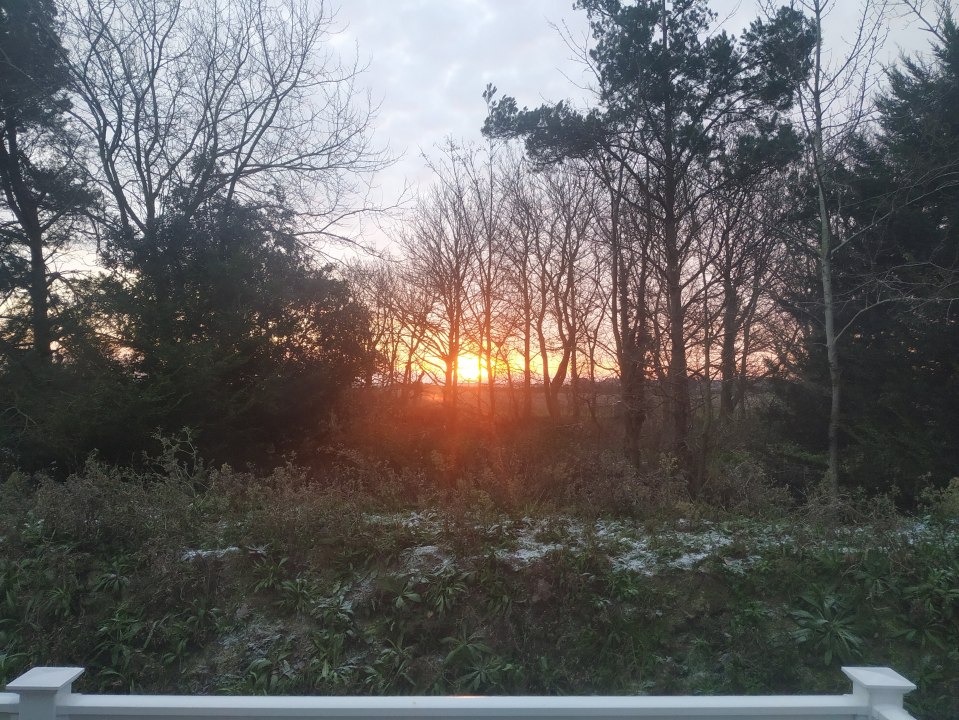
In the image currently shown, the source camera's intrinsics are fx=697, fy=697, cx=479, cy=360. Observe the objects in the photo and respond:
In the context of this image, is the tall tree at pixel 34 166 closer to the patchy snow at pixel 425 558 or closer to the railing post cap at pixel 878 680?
the patchy snow at pixel 425 558

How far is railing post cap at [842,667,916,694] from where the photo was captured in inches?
91.4

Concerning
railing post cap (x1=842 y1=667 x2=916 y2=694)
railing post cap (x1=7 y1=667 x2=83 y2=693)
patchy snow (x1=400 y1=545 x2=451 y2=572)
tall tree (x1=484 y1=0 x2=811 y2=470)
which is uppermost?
tall tree (x1=484 y1=0 x2=811 y2=470)

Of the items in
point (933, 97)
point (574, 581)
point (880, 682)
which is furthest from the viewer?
point (933, 97)

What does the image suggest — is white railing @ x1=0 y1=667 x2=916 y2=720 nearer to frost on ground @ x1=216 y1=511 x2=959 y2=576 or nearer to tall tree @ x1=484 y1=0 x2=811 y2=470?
frost on ground @ x1=216 y1=511 x2=959 y2=576

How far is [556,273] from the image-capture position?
72.3 ft

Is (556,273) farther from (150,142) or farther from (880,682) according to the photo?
(880,682)

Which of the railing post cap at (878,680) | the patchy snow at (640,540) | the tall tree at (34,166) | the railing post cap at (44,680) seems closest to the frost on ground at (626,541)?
the patchy snow at (640,540)

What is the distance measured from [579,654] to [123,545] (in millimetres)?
3424

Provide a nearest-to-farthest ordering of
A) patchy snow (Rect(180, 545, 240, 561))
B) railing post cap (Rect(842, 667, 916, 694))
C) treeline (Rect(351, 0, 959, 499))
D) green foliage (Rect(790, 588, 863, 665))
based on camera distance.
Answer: railing post cap (Rect(842, 667, 916, 694))
green foliage (Rect(790, 588, 863, 665))
patchy snow (Rect(180, 545, 240, 561))
treeline (Rect(351, 0, 959, 499))

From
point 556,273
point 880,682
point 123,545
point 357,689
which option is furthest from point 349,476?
point 556,273

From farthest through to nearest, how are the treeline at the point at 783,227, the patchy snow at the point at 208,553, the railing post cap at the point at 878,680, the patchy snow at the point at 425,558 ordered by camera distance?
the treeline at the point at 783,227, the patchy snow at the point at 208,553, the patchy snow at the point at 425,558, the railing post cap at the point at 878,680

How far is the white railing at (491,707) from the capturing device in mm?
2326

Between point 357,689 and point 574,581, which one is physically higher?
point 574,581

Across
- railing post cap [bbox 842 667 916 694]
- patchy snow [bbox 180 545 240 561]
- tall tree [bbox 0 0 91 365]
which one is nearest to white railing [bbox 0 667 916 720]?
railing post cap [bbox 842 667 916 694]
